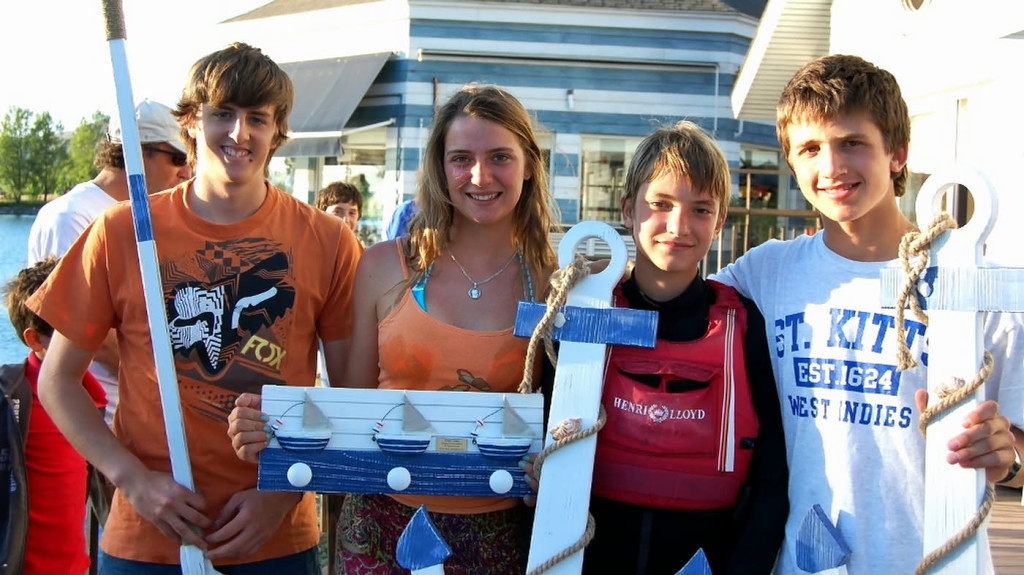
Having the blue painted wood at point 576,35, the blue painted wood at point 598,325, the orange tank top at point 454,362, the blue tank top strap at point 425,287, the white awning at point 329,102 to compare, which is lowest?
the orange tank top at point 454,362

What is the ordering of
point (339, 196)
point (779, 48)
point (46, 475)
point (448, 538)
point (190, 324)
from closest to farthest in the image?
point (448, 538) < point (190, 324) < point (46, 475) < point (339, 196) < point (779, 48)

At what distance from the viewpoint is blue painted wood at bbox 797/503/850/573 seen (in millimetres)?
1812

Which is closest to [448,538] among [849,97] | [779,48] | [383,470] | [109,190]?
[383,470]

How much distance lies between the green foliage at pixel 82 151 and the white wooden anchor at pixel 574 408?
10139mm

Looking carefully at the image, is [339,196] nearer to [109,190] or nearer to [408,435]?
[109,190]

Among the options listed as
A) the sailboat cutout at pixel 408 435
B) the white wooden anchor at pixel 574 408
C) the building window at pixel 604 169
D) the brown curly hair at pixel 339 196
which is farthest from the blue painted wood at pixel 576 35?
the sailboat cutout at pixel 408 435

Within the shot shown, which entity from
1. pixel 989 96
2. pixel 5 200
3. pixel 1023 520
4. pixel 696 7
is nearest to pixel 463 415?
pixel 1023 520

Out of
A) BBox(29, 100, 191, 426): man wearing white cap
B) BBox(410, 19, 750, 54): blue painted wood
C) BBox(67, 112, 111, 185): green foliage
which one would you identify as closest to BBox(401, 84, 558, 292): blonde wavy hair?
BBox(29, 100, 191, 426): man wearing white cap

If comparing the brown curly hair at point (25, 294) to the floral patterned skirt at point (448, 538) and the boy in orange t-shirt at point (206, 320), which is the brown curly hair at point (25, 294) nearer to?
the boy in orange t-shirt at point (206, 320)

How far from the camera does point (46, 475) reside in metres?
3.24

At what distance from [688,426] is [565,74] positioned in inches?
469

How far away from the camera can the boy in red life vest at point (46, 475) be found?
322 centimetres

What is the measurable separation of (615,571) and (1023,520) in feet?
15.0

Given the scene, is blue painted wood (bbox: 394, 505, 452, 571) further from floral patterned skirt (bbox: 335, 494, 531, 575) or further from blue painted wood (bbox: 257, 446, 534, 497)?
floral patterned skirt (bbox: 335, 494, 531, 575)
